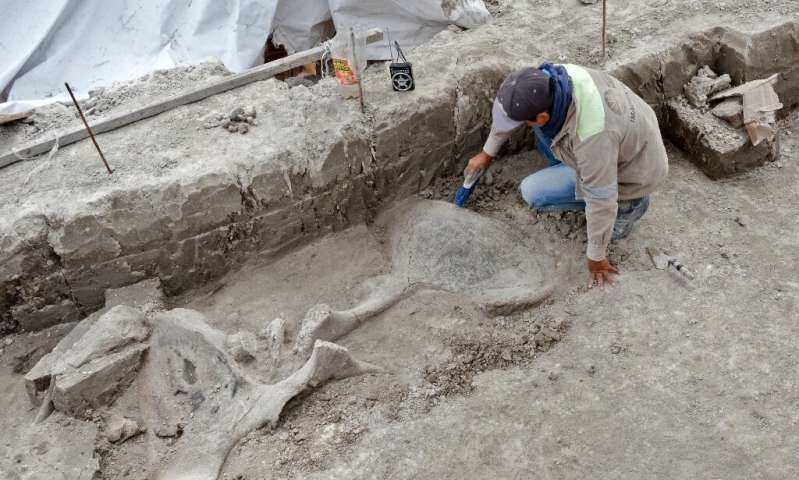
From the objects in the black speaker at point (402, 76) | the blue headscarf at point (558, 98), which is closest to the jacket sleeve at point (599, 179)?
the blue headscarf at point (558, 98)

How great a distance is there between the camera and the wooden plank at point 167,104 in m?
3.59

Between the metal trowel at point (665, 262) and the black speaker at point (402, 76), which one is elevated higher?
the black speaker at point (402, 76)

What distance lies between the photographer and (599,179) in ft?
9.59

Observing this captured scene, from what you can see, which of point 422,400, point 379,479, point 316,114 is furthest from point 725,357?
point 316,114

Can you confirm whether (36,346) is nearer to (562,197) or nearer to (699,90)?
(562,197)

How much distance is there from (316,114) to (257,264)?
37.4 inches

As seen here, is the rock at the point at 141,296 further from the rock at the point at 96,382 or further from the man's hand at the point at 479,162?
the man's hand at the point at 479,162

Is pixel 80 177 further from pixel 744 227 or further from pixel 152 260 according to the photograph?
pixel 744 227

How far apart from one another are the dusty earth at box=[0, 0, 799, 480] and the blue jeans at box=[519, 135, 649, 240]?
0.44 feet

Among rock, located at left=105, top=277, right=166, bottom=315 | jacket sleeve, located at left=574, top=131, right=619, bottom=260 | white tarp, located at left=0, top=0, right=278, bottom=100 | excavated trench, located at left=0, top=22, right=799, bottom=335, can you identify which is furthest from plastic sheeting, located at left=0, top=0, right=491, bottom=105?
jacket sleeve, located at left=574, top=131, right=619, bottom=260

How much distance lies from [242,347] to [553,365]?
1.48m

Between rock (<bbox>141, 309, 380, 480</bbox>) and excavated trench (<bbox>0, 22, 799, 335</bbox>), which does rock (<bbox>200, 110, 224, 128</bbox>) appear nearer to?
excavated trench (<bbox>0, 22, 799, 335</bbox>)

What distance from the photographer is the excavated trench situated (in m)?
3.28

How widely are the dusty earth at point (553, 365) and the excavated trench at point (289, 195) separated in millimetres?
145
